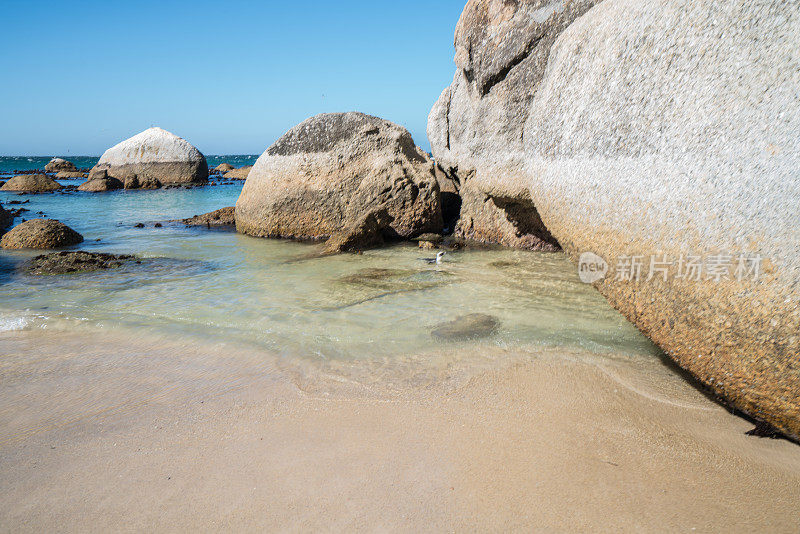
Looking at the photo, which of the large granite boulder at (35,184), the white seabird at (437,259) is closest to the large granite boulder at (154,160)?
the large granite boulder at (35,184)

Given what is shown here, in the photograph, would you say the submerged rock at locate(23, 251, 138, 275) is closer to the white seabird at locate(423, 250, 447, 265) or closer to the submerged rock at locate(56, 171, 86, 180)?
the white seabird at locate(423, 250, 447, 265)

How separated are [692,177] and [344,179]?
608 cm

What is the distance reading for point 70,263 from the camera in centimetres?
616

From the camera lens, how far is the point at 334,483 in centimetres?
200

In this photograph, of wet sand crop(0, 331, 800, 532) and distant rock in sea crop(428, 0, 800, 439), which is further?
distant rock in sea crop(428, 0, 800, 439)

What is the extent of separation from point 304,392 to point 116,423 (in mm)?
942

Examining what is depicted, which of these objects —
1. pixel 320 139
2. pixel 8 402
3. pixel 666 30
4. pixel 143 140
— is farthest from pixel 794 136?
pixel 143 140

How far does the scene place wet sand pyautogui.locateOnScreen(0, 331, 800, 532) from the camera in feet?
6.02

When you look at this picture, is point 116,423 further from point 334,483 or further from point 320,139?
point 320,139

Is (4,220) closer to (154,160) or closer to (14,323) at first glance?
(14,323)

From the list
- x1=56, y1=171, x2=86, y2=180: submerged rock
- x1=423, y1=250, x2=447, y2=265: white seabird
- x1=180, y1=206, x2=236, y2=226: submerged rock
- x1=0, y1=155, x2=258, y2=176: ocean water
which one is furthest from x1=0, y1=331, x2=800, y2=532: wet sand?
x1=0, y1=155, x2=258, y2=176: ocean water

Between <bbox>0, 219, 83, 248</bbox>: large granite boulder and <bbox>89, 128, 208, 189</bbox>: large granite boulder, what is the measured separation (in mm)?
17939

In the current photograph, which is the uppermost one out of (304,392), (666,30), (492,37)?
(492,37)

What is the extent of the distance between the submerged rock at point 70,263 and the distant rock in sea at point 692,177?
5351 mm
